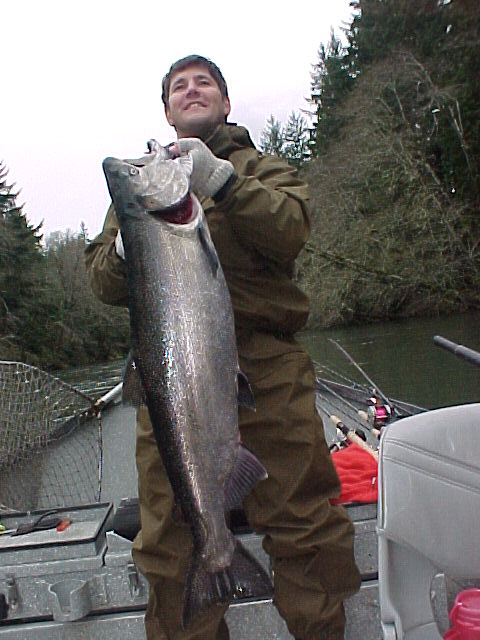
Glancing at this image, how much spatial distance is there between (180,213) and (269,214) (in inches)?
12.3

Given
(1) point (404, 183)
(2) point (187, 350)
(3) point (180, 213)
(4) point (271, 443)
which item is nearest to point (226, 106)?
(3) point (180, 213)

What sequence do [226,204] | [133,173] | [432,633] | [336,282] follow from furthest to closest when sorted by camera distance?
[336,282] < [226,204] < [133,173] < [432,633]

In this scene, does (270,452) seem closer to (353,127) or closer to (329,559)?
(329,559)

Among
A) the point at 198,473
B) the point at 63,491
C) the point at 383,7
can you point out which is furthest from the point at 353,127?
the point at 198,473

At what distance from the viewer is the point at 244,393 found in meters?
2.00

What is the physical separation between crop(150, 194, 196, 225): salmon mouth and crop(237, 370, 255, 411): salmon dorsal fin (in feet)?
1.64

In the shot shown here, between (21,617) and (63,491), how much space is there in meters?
2.07

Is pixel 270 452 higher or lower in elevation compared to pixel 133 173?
lower

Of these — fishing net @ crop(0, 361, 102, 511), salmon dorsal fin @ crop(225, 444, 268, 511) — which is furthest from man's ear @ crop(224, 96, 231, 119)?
fishing net @ crop(0, 361, 102, 511)

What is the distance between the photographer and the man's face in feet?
8.05

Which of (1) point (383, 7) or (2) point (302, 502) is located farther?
(1) point (383, 7)

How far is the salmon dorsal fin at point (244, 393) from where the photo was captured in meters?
1.99

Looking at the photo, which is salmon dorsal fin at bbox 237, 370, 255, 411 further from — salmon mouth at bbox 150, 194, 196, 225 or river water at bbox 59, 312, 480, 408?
river water at bbox 59, 312, 480, 408

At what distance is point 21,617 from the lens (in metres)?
2.51
